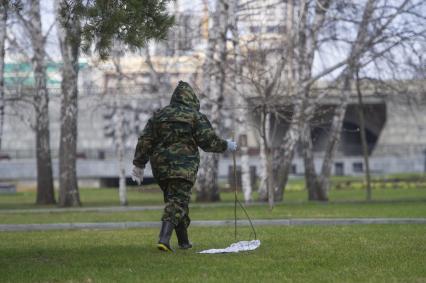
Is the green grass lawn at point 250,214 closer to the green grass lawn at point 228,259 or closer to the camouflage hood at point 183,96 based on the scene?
the green grass lawn at point 228,259

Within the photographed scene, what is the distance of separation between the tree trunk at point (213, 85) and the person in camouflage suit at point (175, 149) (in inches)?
568

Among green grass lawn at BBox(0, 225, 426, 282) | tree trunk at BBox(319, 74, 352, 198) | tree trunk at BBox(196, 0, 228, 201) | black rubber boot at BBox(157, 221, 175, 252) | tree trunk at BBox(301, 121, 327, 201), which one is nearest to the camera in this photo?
green grass lawn at BBox(0, 225, 426, 282)

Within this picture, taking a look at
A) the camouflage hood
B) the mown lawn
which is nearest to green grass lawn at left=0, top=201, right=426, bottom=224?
the mown lawn

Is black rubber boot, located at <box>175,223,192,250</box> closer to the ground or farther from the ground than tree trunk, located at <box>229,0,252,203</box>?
closer to the ground

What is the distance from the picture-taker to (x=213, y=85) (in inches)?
1051

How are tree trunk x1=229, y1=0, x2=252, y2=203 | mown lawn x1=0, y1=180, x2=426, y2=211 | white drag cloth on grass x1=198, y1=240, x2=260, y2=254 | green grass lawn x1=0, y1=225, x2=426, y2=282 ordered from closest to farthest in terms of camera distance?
green grass lawn x1=0, y1=225, x2=426, y2=282
white drag cloth on grass x1=198, y1=240, x2=260, y2=254
tree trunk x1=229, y1=0, x2=252, y2=203
mown lawn x1=0, y1=180, x2=426, y2=211

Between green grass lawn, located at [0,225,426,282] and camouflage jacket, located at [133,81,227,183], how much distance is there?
0.93 m

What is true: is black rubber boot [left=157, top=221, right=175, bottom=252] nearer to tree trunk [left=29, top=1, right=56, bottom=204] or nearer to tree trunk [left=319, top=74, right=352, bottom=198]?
tree trunk [left=319, top=74, right=352, bottom=198]

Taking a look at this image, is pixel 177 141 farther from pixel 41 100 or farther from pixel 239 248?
pixel 41 100

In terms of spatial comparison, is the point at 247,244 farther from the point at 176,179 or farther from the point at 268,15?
the point at 268,15

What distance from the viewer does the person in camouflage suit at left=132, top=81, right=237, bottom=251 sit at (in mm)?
9250

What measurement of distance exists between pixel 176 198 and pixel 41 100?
20.3 metres

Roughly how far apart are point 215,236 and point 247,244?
2.36 metres

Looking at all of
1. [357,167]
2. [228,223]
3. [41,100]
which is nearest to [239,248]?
[228,223]
